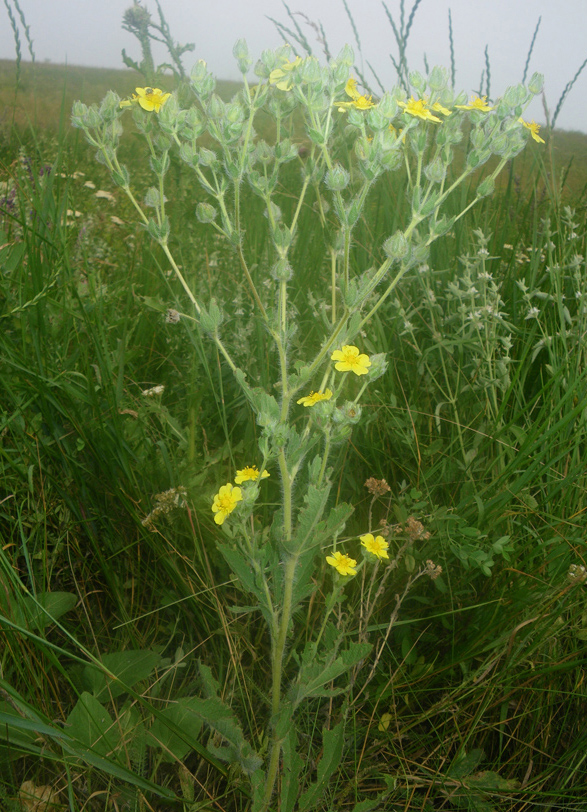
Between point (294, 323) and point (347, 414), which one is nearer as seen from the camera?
point (347, 414)

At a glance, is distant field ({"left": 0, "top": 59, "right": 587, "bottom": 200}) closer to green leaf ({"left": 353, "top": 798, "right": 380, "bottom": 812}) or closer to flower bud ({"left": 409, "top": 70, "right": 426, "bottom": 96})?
flower bud ({"left": 409, "top": 70, "right": 426, "bottom": 96})

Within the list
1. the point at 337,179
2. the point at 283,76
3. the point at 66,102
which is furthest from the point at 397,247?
the point at 66,102

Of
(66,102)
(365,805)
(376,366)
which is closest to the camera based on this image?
(365,805)

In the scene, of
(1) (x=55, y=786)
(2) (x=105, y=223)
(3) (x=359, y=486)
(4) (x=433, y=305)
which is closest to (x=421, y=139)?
(4) (x=433, y=305)

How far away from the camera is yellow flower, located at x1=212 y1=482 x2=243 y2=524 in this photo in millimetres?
1089

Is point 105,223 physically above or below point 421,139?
below

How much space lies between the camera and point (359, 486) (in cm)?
162

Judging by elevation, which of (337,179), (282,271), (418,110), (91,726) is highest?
(418,110)

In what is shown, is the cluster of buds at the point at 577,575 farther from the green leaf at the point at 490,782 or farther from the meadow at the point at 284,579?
the green leaf at the point at 490,782

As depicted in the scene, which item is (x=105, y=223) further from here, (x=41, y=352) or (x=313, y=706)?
(x=313, y=706)

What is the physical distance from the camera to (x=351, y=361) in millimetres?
1138

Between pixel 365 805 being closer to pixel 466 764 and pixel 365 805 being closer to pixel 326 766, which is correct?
pixel 326 766

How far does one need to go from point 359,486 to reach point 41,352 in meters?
0.94

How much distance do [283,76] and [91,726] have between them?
4.33 feet
